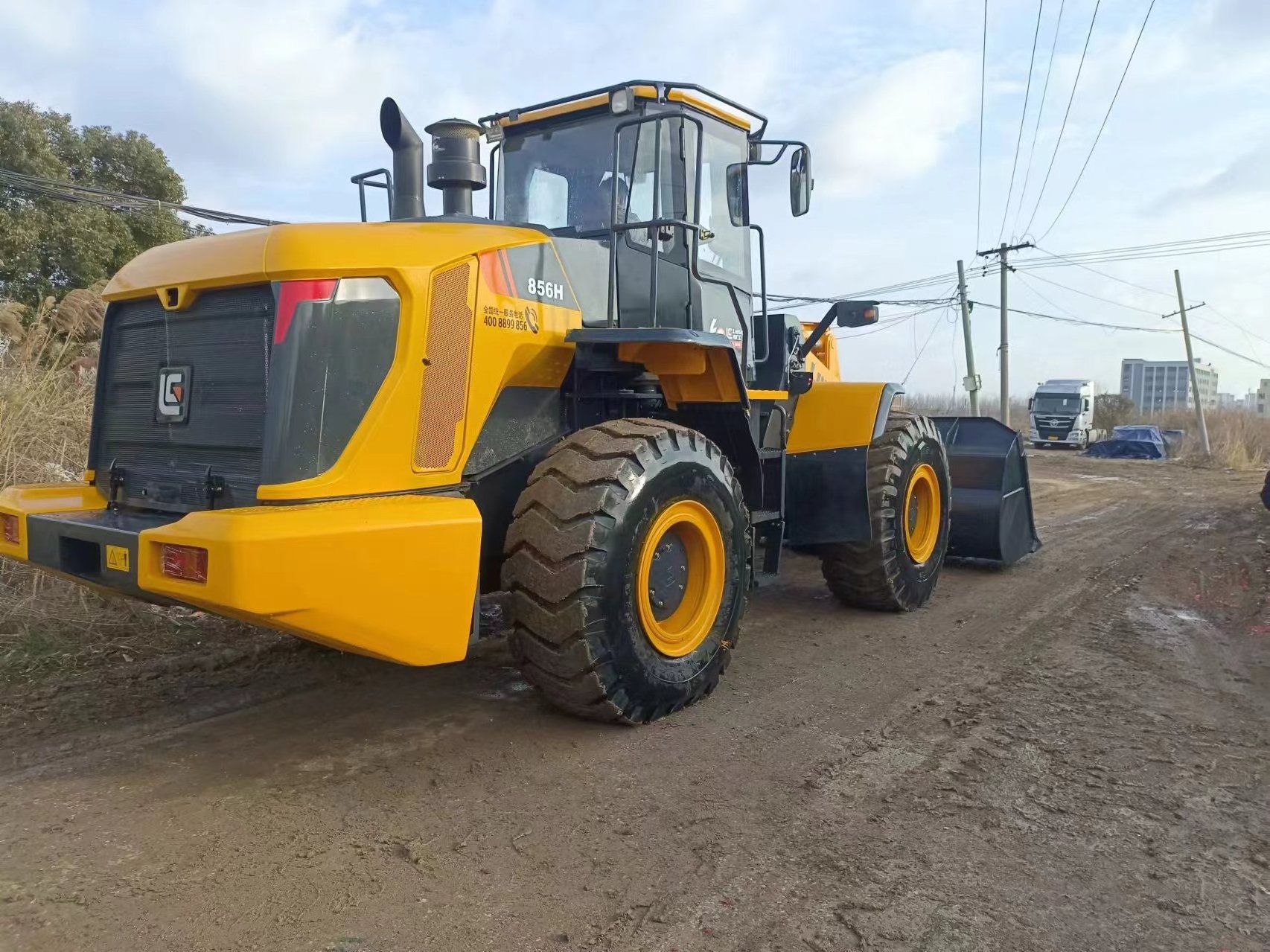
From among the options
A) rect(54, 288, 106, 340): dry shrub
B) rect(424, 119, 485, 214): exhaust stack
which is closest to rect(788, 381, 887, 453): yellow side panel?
rect(424, 119, 485, 214): exhaust stack

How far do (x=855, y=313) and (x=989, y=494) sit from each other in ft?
8.91

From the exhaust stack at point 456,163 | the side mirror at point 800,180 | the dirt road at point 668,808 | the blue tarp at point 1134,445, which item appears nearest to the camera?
the dirt road at point 668,808

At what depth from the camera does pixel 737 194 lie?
18.2ft

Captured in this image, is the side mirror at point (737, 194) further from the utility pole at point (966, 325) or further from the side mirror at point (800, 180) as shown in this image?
the utility pole at point (966, 325)

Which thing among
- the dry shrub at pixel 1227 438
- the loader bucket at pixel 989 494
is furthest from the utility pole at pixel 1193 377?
the loader bucket at pixel 989 494

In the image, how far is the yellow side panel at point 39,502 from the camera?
12.5 ft

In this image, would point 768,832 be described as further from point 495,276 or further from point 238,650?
point 238,650

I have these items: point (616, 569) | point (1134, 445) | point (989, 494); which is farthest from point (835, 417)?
point (1134, 445)

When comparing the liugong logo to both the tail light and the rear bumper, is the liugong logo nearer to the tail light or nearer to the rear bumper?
the rear bumper

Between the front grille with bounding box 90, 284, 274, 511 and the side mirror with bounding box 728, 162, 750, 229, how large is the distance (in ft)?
10.0

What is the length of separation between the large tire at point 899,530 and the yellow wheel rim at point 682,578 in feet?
6.11

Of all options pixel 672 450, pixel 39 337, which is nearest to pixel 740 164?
pixel 672 450

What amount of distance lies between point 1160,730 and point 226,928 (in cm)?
379

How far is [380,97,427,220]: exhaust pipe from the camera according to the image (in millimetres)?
4840
